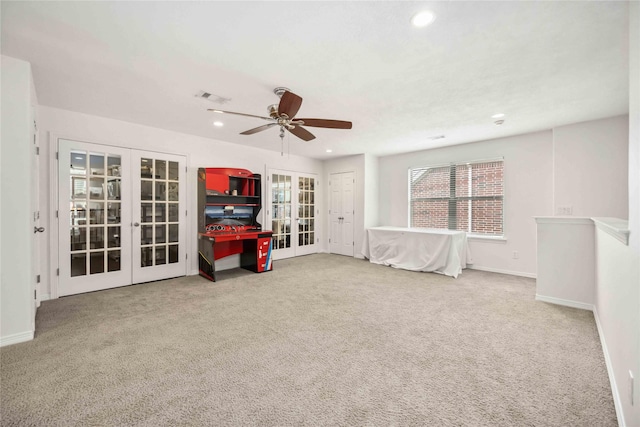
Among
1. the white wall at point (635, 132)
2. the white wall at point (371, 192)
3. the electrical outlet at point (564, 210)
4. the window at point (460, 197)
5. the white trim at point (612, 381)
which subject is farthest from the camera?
the white wall at point (371, 192)

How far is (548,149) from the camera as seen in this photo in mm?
4406

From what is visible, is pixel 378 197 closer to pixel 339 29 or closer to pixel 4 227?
pixel 339 29

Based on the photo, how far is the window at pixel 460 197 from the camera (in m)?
5.02

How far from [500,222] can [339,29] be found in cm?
461

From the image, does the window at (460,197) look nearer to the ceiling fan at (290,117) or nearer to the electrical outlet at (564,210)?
the electrical outlet at (564,210)

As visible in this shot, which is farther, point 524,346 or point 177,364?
point 524,346

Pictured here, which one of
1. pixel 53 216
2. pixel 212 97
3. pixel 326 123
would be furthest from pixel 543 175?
pixel 53 216

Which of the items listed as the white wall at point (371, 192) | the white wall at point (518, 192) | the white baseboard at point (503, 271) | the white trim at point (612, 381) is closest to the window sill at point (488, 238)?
the white wall at point (518, 192)

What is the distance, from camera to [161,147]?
4.38 m

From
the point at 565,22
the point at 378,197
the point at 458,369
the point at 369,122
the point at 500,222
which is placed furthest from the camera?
the point at 378,197

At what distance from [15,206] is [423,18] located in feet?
11.9

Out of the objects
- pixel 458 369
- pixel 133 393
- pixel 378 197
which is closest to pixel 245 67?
pixel 133 393

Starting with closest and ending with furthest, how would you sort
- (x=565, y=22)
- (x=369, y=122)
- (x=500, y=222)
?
1. (x=565, y=22)
2. (x=369, y=122)
3. (x=500, y=222)

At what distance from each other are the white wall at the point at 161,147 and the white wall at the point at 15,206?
52.9 inches
